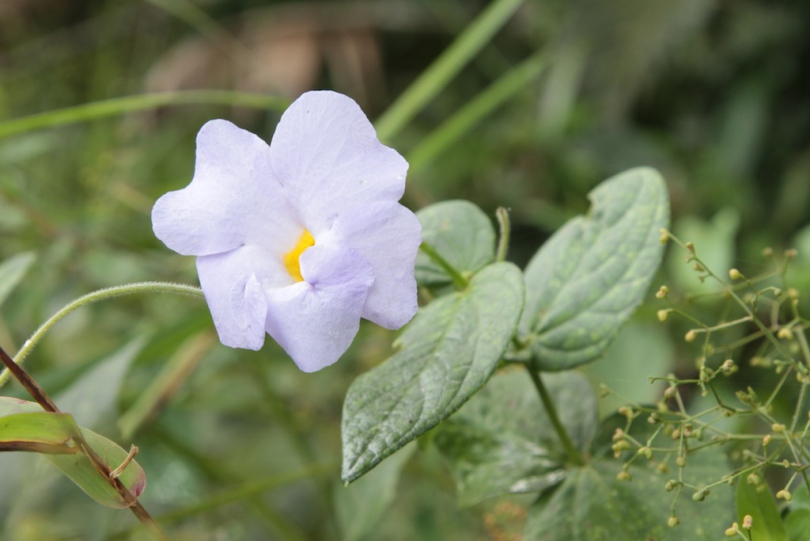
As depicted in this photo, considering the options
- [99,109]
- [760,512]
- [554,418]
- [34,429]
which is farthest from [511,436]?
[99,109]

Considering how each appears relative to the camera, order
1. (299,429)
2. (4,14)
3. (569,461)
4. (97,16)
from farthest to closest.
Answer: (97,16)
(4,14)
(299,429)
(569,461)

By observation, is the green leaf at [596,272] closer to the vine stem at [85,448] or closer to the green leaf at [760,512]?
the green leaf at [760,512]

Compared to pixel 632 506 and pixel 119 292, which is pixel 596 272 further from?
pixel 119 292

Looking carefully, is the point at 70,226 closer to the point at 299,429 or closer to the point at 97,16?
the point at 299,429

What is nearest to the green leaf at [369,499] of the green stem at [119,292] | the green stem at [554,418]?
the green stem at [554,418]

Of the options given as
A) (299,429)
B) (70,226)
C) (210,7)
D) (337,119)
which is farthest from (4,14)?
(337,119)

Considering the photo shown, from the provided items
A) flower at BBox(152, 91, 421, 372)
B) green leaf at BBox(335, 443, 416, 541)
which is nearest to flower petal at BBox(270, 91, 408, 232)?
flower at BBox(152, 91, 421, 372)

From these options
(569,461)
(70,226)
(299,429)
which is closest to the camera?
(569,461)
